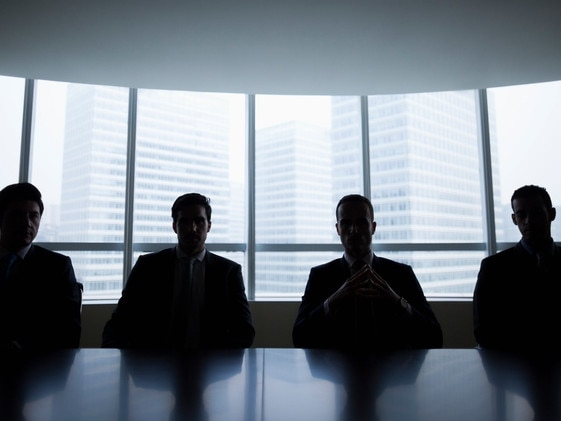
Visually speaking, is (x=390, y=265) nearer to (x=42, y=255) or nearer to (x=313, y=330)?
(x=313, y=330)

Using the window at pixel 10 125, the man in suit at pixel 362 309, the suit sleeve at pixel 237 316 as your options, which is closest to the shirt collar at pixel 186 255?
the suit sleeve at pixel 237 316

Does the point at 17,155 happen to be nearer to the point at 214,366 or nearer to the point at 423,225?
the point at 214,366

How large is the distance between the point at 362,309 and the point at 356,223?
481 millimetres

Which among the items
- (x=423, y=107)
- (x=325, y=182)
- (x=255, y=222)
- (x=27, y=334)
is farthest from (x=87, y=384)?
(x=423, y=107)

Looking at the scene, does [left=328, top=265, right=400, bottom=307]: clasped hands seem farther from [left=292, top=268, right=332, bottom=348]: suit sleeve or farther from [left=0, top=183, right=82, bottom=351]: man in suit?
[left=0, top=183, right=82, bottom=351]: man in suit

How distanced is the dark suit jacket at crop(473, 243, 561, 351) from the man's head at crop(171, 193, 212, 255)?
1624mm

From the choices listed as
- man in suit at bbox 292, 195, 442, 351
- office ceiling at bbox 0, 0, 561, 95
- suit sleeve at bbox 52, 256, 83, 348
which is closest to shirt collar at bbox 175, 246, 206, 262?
suit sleeve at bbox 52, 256, 83, 348

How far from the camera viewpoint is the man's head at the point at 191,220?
2.25 metres

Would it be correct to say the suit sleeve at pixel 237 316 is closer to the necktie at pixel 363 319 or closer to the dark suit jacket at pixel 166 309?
the dark suit jacket at pixel 166 309

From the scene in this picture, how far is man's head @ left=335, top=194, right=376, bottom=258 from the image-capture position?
85.0 inches

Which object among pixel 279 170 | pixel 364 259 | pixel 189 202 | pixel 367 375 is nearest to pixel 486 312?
pixel 364 259

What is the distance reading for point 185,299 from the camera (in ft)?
7.28

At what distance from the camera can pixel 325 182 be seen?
5.00m

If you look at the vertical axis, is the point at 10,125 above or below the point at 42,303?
above
